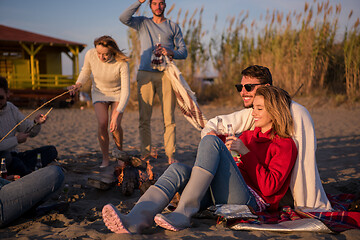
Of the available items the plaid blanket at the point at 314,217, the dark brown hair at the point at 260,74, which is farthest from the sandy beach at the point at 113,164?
the dark brown hair at the point at 260,74

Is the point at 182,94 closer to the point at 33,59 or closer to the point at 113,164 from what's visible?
the point at 113,164

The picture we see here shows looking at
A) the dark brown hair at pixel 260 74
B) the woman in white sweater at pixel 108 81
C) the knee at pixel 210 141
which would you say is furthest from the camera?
the woman in white sweater at pixel 108 81

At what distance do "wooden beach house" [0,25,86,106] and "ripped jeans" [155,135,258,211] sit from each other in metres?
13.9

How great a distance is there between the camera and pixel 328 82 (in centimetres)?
1112

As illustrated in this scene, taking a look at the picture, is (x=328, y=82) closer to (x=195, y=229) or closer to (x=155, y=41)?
(x=155, y=41)

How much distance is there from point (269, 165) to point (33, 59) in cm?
1679

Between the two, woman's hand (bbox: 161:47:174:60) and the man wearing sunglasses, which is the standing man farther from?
the man wearing sunglasses

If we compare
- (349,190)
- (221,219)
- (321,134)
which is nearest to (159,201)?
(221,219)

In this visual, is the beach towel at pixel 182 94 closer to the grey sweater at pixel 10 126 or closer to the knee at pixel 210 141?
the grey sweater at pixel 10 126

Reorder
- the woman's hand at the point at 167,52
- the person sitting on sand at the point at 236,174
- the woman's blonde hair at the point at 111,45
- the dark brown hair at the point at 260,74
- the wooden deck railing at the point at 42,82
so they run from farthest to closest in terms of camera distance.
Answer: the wooden deck railing at the point at 42,82, the woman's hand at the point at 167,52, the woman's blonde hair at the point at 111,45, the dark brown hair at the point at 260,74, the person sitting on sand at the point at 236,174

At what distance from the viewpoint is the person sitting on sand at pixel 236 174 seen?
218 cm

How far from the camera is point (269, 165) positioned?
2.29 m

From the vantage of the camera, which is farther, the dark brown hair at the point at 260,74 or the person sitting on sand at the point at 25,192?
the dark brown hair at the point at 260,74

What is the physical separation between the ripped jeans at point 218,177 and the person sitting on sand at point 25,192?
82 cm
